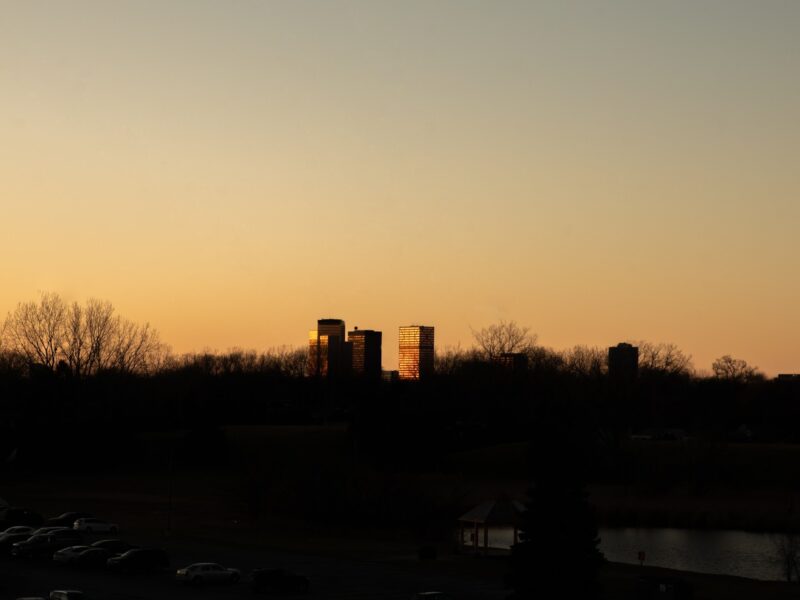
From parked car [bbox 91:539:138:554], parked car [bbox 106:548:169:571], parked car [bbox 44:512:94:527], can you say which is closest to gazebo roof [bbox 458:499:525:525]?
parked car [bbox 106:548:169:571]

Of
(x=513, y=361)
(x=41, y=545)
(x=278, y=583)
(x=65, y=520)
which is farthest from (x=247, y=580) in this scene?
(x=513, y=361)

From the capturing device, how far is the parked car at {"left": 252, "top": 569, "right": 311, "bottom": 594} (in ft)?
137

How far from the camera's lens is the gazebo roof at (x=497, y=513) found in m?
51.5

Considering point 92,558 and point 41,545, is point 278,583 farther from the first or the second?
point 41,545

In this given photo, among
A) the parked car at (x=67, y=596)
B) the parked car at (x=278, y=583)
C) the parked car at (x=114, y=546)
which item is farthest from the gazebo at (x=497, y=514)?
the parked car at (x=67, y=596)

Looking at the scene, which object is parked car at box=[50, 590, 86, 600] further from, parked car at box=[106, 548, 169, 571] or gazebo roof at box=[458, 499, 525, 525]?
gazebo roof at box=[458, 499, 525, 525]

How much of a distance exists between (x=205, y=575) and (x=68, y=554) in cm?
776

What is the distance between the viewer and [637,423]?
137875 millimetres

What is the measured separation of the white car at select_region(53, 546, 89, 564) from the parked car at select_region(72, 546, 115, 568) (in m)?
0.28

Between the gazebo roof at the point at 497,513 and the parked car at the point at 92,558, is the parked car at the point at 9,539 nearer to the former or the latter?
the parked car at the point at 92,558

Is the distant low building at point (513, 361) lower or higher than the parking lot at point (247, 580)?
higher

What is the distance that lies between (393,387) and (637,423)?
141 feet

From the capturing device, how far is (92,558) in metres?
47.3

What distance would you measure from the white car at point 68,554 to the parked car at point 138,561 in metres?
2.01
